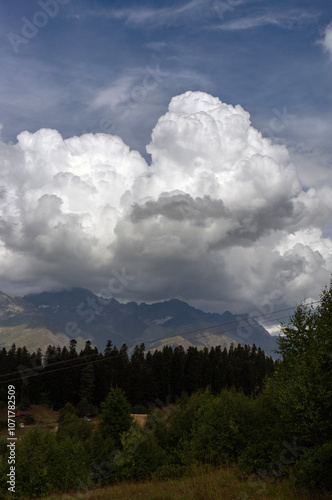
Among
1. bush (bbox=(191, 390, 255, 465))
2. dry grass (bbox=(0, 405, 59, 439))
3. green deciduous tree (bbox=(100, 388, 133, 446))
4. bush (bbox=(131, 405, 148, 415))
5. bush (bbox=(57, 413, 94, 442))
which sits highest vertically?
bush (bbox=(191, 390, 255, 465))

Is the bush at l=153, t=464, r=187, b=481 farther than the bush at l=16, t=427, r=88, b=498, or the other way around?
the bush at l=16, t=427, r=88, b=498

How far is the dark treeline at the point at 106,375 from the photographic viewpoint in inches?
4208

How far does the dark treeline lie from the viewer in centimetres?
10688

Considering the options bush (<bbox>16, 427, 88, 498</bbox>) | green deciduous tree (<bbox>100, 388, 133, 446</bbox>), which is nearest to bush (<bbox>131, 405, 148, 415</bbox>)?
green deciduous tree (<bbox>100, 388, 133, 446</bbox>)

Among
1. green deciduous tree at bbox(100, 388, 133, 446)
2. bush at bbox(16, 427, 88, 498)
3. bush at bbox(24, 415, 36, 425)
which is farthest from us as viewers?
bush at bbox(24, 415, 36, 425)

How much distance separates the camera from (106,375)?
111625 mm

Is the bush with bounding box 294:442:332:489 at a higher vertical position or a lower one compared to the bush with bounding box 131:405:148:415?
higher

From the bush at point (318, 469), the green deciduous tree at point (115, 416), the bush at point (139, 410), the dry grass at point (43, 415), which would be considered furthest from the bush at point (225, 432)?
the bush at point (139, 410)

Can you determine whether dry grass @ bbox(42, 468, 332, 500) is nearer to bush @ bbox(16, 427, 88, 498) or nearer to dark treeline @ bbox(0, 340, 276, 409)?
bush @ bbox(16, 427, 88, 498)

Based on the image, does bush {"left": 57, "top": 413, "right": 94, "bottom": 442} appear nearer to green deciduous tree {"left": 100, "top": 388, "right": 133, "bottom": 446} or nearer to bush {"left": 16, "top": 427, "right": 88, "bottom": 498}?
green deciduous tree {"left": 100, "top": 388, "right": 133, "bottom": 446}

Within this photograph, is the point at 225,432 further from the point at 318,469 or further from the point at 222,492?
the point at 318,469

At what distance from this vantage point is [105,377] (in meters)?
111

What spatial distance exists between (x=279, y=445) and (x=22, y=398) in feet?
299

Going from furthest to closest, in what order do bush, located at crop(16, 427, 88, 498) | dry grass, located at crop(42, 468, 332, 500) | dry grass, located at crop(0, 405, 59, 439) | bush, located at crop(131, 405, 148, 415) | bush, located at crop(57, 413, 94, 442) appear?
bush, located at crop(131, 405, 148, 415)
dry grass, located at crop(0, 405, 59, 439)
bush, located at crop(57, 413, 94, 442)
bush, located at crop(16, 427, 88, 498)
dry grass, located at crop(42, 468, 332, 500)
